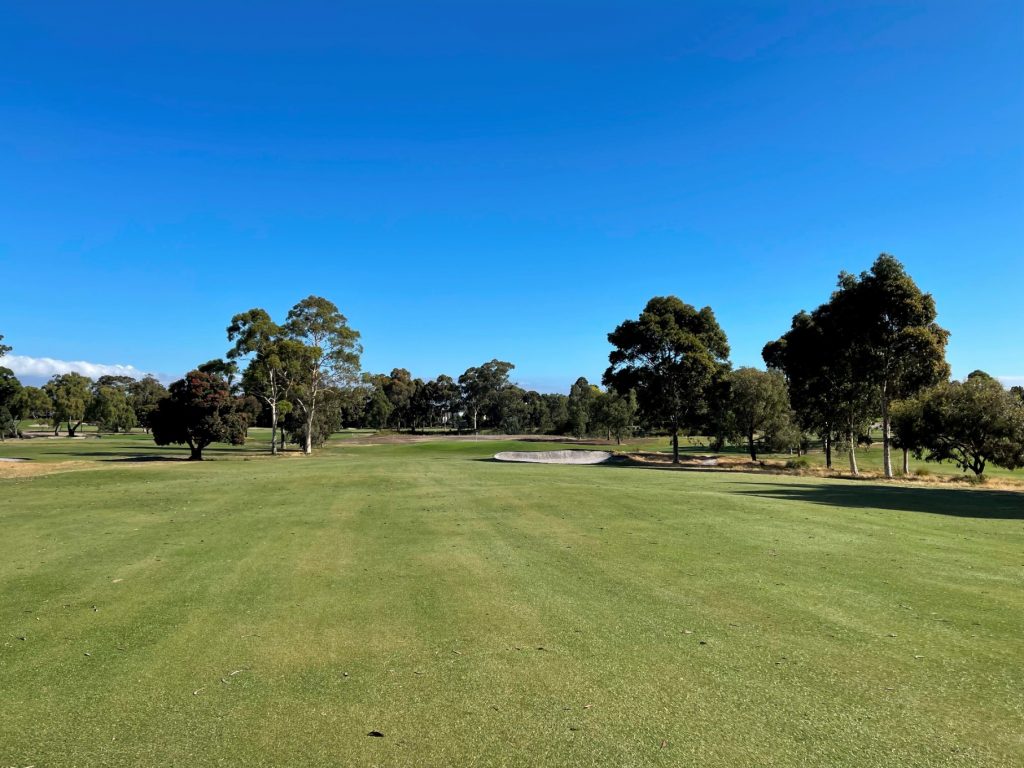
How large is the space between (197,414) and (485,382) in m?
80.9

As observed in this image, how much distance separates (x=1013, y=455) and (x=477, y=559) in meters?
36.0

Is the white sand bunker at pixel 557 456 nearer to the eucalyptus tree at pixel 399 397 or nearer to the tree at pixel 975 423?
the tree at pixel 975 423

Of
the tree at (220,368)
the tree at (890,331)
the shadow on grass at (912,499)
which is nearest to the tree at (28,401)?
the tree at (220,368)

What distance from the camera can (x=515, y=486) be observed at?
66.3 ft

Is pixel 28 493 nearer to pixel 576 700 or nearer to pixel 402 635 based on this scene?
pixel 402 635

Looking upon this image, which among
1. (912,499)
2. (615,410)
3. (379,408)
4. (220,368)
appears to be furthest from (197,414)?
(379,408)

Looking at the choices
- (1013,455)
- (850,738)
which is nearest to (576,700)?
(850,738)

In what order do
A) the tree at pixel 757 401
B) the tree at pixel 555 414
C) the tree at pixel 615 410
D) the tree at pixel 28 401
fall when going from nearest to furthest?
the tree at pixel 757 401, the tree at pixel 615 410, the tree at pixel 28 401, the tree at pixel 555 414

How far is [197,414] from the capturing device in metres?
44.0

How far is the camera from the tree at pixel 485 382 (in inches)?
4833

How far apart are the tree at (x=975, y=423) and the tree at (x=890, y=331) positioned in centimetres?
241

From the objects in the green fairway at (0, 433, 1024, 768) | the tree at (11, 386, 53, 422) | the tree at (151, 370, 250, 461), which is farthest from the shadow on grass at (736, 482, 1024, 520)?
the tree at (11, 386, 53, 422)

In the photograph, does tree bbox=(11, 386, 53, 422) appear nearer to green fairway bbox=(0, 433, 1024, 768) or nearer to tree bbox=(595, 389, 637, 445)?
tree bbox=(595, 389, 637, 445)

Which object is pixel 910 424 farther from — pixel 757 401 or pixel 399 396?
pixel 399 396
